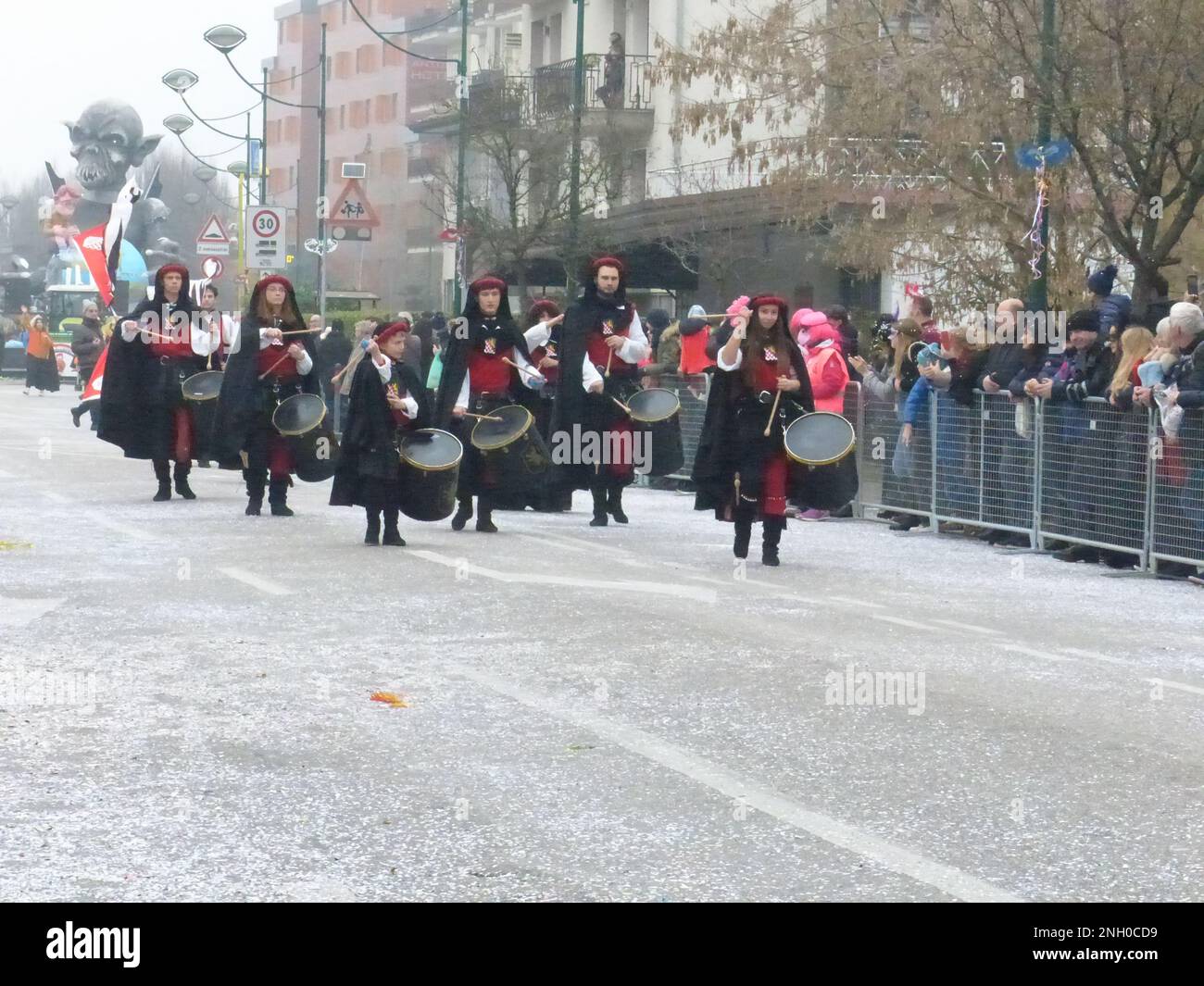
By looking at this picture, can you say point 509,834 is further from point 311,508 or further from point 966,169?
point 966,169

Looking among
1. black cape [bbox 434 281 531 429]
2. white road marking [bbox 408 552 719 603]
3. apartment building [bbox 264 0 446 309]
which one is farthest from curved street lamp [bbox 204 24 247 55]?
apartment building [bbox 264 0 446 309]

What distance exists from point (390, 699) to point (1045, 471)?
330 inches

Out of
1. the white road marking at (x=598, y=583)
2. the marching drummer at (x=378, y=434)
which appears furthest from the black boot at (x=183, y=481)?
the white road marking at (x=598, y=583)

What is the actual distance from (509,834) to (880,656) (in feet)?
13.1

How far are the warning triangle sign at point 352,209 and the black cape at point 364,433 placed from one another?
16092mm

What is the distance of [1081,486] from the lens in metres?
15.5

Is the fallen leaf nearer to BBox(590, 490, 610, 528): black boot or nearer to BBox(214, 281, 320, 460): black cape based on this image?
BBox(590, 490, 610, 528): black boot

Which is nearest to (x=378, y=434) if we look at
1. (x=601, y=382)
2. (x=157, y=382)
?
(x=601, y=382)

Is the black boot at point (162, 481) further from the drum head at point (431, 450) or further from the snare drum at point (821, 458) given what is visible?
the snare drum at point (821, 458)

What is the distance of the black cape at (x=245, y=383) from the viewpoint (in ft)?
Result: 58.1

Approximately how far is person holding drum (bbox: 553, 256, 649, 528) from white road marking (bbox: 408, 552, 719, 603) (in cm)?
395
